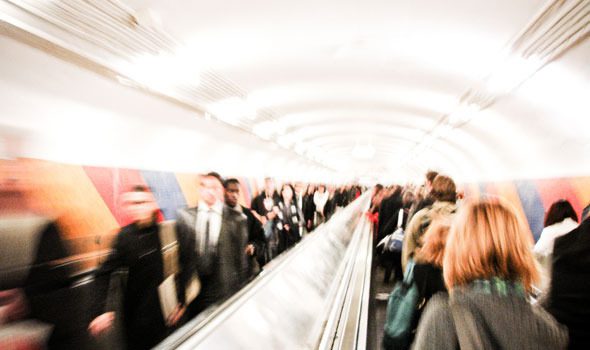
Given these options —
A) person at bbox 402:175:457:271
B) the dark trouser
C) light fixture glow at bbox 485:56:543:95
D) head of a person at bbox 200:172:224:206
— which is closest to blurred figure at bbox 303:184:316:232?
the dark trouser

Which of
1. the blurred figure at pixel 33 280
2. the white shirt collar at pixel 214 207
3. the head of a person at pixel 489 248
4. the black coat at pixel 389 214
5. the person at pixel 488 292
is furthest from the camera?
the black coat at pixel 389 214

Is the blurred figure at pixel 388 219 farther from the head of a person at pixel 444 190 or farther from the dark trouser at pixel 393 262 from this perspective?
the head of a person at pixel 444 190

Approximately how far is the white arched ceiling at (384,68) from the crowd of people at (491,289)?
8.10 feet

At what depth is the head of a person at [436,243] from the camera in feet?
6.51

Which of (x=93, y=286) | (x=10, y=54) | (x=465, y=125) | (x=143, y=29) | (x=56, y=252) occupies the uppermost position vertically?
(x=465, y=125)

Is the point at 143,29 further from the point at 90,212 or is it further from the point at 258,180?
the point at 258,180

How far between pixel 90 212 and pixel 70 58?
2522 mm

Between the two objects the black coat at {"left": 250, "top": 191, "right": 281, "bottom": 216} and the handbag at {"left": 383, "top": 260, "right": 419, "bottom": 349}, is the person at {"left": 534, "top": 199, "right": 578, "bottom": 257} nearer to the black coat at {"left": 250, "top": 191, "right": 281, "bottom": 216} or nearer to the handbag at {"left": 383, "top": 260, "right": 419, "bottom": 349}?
the handbag at {"left": 383, "top": 260, "right": 419, "bottom": 349}

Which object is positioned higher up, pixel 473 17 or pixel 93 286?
pixel 473 17

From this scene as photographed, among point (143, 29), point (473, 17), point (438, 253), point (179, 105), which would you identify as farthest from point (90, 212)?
point (473, 17)

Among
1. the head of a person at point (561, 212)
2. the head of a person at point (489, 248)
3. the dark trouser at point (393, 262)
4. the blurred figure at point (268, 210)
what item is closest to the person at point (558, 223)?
the head of a person at point (561, 212)

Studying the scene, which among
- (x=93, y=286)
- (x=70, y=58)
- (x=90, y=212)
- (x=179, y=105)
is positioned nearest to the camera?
(x=93, y=286)

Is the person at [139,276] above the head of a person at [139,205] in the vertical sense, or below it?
below

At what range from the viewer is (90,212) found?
16.5 feet
